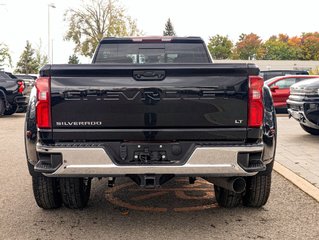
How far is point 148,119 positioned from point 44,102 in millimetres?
884

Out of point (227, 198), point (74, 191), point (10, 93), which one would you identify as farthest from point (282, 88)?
point (74, 191)

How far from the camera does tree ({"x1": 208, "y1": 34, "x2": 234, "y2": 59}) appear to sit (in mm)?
97488

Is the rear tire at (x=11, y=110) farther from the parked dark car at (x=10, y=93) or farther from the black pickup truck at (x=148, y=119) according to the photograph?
the black pickup truck at (x=148, y=119)

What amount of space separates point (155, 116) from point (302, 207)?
6.86 feet

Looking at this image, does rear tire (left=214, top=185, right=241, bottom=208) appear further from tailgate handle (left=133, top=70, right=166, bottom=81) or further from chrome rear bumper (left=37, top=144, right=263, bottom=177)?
tailgate handle (left=133, top=70, right=166, bottom=81)

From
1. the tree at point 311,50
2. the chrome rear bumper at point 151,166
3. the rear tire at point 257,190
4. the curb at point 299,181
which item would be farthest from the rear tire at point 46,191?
the tree at point 311,50

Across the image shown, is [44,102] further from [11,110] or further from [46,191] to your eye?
[11,110]

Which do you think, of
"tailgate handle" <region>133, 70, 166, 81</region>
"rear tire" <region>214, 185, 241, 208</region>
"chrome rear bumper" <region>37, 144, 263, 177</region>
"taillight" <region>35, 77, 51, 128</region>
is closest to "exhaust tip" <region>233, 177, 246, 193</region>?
"chrome rear bumper" <region>37, 144, 263, 177</region>

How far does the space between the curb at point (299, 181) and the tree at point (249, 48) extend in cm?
9791

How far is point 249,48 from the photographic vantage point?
343 ft

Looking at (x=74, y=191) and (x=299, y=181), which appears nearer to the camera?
(x=74, y=191)

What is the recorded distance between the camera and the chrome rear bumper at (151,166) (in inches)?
131

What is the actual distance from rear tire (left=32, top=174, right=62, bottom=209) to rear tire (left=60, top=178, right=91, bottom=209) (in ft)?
0.29

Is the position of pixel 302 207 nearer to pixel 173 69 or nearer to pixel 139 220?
pixel 139 220
